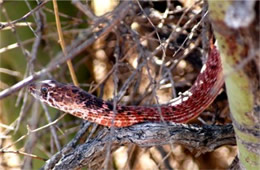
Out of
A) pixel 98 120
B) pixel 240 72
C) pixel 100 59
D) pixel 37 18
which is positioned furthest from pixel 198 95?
pixel 100 59

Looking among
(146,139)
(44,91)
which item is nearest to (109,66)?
(44,91)

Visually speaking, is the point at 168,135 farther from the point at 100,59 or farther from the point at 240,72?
the point at 100,59

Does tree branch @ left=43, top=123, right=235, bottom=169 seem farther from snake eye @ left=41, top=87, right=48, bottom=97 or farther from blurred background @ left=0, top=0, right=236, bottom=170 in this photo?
blurred background @ left=0, top=0, right=236, bottom=170

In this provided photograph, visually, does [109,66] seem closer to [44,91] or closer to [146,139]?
[44,91]

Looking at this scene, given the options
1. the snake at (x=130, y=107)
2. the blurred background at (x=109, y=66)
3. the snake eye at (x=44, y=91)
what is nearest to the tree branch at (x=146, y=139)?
the snake at (x=130, y=107)

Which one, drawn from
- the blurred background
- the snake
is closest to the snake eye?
the snake

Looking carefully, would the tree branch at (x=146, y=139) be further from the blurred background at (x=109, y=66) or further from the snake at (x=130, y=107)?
the blurred background at (x=109, y=66)

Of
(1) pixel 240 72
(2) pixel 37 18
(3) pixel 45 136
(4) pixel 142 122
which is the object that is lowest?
(3) pixel 45 136

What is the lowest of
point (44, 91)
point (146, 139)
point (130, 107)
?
point (146, 139)

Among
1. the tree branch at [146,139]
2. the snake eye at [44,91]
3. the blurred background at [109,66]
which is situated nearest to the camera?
the tree branch at [146,139]
